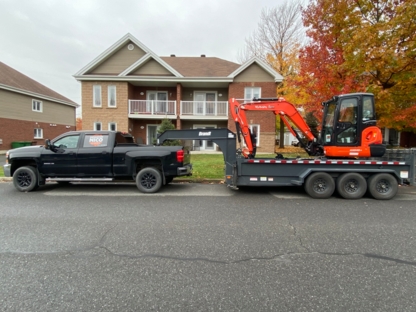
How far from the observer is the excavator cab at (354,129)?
6684 mm

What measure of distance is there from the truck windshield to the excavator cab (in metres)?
0.04

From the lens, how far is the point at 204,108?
19.2 m

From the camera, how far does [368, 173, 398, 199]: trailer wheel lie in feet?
20.8

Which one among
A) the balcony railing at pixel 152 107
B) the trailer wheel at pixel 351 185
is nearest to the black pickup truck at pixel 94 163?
the trailer wheel at pixel 351 185

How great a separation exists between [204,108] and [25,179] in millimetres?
13988

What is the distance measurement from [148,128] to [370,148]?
17.2 metres

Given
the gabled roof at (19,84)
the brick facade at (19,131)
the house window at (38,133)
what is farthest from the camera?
the house window at (38,133)

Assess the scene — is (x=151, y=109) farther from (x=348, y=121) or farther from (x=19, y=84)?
(x=348, y=121)

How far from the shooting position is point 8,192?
6906mm

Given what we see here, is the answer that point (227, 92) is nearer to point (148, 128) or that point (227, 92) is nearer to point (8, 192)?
point (148, 128)

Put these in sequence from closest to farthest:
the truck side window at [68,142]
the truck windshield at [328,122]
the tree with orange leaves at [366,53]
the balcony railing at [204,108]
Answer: the truck windshield at [328,122] → the truck side window at [68,142] → the tree with orange leaves at [366,53] → the balcony railing at [204,108]

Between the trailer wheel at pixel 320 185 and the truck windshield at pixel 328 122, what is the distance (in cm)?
138

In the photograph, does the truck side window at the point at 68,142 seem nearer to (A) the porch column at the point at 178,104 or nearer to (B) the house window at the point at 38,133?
(A) the porch column at the point at 178,104

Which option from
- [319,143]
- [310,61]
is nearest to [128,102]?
[310,61]
